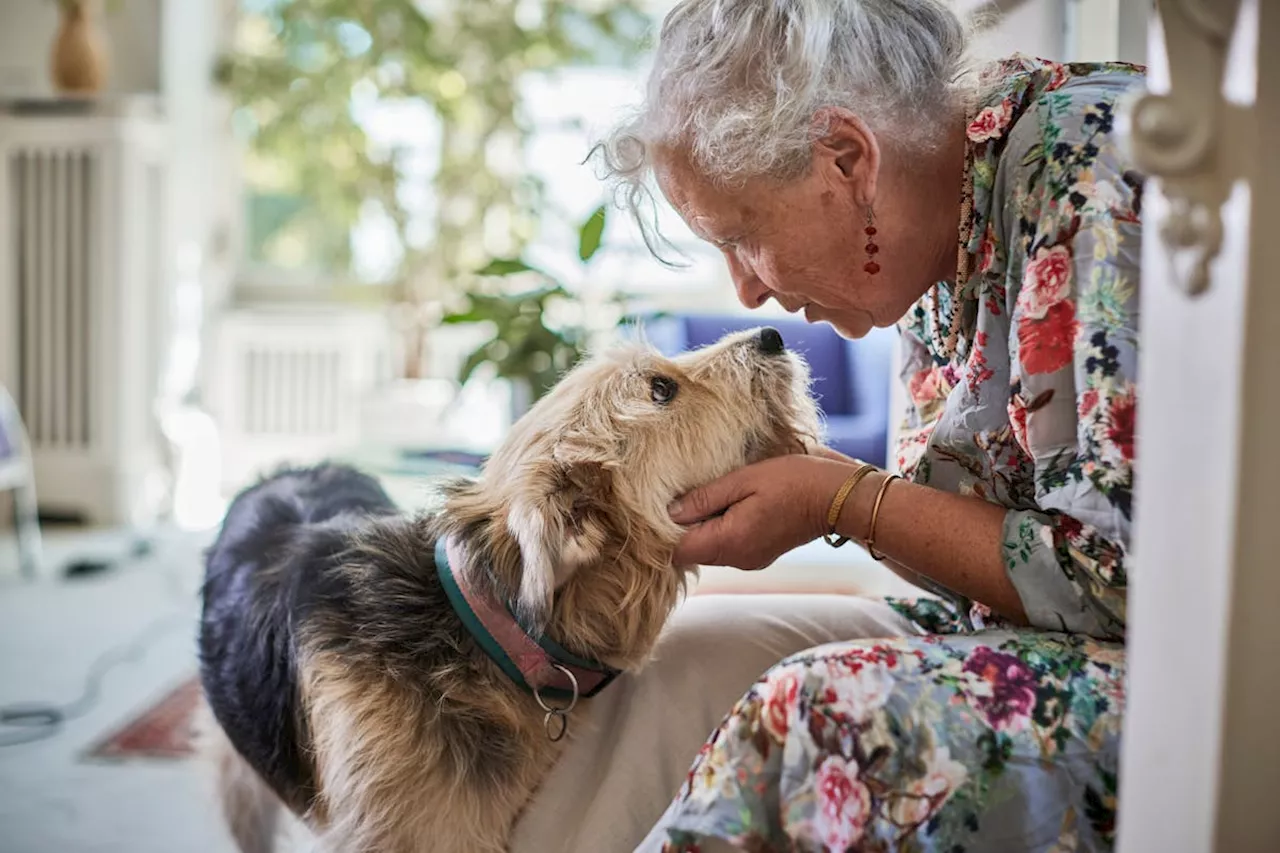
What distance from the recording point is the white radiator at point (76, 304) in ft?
17.7

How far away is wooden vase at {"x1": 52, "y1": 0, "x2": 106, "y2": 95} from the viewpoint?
5.29m

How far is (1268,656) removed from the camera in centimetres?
69

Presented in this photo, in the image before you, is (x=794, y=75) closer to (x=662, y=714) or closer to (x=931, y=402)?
(x=931, y=402)

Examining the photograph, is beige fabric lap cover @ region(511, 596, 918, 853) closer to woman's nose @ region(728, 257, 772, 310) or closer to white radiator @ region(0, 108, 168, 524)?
woman's nose @ region(728, 257, 772, 310)

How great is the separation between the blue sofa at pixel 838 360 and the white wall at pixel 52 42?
3285 mm

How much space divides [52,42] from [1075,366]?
18.7ft

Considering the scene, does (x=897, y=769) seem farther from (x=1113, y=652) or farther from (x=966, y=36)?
(x=966, y=36)

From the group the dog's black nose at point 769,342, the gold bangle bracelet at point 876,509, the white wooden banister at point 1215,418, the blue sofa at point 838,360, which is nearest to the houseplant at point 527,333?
the blue sofa at point 838,360

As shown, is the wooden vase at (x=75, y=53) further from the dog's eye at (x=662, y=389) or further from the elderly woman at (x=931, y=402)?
the dog's eye at (x=662, y=389)

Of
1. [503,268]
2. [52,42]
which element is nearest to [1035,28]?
[503,268]

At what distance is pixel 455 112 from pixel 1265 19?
574 centimetres

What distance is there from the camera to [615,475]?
1.45m

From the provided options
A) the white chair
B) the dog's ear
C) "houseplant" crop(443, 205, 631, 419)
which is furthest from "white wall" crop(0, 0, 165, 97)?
the dog's ear

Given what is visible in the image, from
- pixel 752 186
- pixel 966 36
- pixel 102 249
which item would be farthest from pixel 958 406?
pixel 102 249
